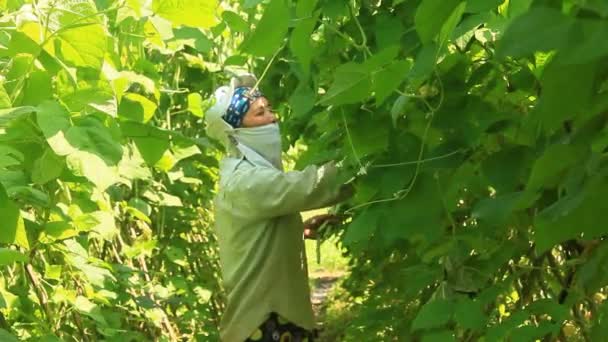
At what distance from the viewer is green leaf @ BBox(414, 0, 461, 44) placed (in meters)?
0.84

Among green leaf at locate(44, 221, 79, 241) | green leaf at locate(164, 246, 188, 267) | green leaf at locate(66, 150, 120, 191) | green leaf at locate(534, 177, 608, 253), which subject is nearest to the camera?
green leaf at locate(534, 177, 608, 253)

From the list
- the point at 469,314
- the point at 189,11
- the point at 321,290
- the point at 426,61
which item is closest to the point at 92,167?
the point at 189,11

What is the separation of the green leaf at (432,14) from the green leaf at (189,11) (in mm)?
696

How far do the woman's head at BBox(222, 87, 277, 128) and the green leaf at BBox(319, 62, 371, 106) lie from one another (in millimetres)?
2088

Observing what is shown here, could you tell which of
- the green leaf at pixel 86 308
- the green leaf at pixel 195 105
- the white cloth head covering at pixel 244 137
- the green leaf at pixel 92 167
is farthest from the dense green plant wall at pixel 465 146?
the white cloth head covering at pixel 244 137

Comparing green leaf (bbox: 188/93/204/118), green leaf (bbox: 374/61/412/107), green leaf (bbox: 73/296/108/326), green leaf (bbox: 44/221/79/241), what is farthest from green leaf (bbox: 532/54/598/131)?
green leaf (bbox: 188/93/204/118)

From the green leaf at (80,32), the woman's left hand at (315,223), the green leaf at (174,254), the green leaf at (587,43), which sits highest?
the green leaf at (80,32)

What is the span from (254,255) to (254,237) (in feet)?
0.25

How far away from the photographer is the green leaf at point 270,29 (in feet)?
4.15

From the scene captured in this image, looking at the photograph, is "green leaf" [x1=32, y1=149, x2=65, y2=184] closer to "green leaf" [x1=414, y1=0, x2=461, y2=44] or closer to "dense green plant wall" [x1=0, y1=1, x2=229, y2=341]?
"dense green plant wall" [x1=0, y1=1, x2=229, y2=341]

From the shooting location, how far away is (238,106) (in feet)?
11.1

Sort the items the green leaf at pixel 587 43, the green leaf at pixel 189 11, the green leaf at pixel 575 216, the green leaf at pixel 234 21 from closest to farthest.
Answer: the green leaf at pixel 587 43, the green leaf at pixel 575 216, the green leaf at pixel 189 11, the green leaf at pixel 234 21

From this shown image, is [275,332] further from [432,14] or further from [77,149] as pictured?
[432,14]

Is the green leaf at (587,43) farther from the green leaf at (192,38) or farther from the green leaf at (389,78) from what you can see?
the green leaf at (192,38)
